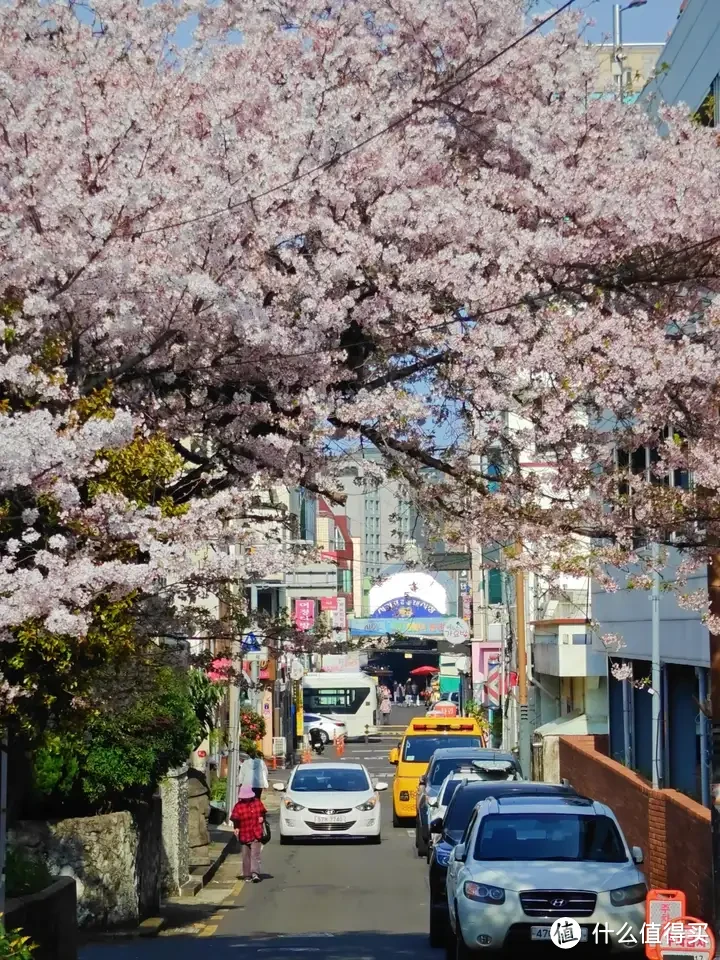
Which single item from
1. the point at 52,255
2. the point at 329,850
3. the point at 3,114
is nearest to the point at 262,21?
the point at 3,114

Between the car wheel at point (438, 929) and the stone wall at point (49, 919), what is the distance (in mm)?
4308

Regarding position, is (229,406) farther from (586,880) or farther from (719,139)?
(586,880)

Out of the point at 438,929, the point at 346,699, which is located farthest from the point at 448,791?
the point at 346,699

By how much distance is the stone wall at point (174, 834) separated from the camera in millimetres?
22062

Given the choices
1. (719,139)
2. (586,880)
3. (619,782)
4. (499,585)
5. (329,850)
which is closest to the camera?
(719,139)

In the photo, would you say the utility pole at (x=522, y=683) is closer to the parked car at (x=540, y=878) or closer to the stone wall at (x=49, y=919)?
the parked car at (x=540, y=878)

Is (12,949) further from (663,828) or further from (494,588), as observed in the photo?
(494,588)

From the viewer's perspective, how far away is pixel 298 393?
10820 mm

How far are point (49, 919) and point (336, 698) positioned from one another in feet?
202

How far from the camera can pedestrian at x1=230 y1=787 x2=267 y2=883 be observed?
76.7ft

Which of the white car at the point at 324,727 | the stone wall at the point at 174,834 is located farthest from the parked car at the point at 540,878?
the white car at the point at 324,727

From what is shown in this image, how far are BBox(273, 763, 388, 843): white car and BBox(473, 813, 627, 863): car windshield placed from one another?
1478 cm

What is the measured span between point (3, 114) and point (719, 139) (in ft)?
18.4

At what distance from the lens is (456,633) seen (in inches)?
2211
